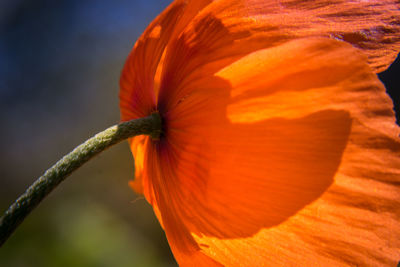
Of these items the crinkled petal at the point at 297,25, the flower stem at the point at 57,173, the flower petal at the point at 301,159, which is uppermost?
the crinkled petal at the point at 297,25

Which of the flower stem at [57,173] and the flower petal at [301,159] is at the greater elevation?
the flower stem at [57,173]

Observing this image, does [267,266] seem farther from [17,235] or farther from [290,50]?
[17,235]

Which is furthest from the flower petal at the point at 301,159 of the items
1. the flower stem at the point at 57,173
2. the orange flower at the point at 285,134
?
the flower stem at the point at 57,173

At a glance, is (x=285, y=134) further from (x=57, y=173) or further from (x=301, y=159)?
(x=57, y=173)

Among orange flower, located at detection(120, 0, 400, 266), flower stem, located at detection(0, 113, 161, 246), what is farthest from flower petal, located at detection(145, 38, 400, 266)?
flower stem, located at detection(0, 113, 161, 246)

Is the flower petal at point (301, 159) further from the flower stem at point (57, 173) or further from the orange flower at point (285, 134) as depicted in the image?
the flower stem at point (57, 173)

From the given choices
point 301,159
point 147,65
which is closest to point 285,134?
point 301,159

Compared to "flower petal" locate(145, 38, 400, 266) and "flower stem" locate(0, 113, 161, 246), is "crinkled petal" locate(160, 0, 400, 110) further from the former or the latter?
"flower stem" locate(0, 113, 161, 246)
